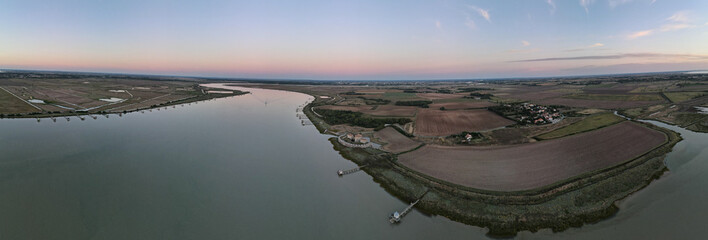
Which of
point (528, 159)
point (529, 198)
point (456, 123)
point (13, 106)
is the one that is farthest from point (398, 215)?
point (13, 106)

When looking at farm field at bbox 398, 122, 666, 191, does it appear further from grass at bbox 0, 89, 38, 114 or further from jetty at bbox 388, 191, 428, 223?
grass at bbox 0, 89, 38, 114

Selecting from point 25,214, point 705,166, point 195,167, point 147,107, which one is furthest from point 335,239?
point 147,107

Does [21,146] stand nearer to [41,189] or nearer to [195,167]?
[41,189]

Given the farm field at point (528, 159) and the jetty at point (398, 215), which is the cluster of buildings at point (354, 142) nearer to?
the farm field at point (528, 159)

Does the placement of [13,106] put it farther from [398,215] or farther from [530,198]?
[530,198]

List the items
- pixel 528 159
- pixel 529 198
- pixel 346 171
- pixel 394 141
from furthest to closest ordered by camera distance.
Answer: pixel 394 141
pixel 528 159
pixel 346 171
pixel 529 198

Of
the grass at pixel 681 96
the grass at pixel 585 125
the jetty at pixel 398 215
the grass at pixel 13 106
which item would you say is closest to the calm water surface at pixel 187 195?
the jetty at pixel 398 215
